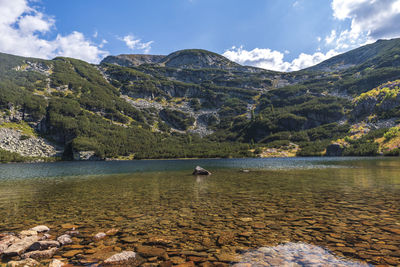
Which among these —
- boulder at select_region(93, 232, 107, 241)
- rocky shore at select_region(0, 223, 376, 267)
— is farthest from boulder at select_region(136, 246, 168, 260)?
boulder at select_region(93, 232, 107, 241)

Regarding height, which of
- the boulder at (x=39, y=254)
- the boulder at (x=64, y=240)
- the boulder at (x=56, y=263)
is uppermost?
the boulder at (x=56, y=263)

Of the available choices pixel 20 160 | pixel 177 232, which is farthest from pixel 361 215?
pixel 20 160

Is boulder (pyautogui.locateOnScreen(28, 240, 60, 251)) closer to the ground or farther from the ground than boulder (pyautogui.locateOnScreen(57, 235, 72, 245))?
farther from the ground

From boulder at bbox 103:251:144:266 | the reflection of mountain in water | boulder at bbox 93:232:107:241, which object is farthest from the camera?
boulder at bbox 93:232:107:241

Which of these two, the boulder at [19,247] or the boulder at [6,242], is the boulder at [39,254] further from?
the boulder at [6,242]

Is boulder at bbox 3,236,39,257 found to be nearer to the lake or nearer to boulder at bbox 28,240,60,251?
boulder at bbox 28,240,60,251

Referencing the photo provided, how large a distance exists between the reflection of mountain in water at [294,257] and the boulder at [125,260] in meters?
4.53

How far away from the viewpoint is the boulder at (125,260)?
8.78 meters

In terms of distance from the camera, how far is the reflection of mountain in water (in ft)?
27.3

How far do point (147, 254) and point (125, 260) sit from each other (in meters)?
1.11

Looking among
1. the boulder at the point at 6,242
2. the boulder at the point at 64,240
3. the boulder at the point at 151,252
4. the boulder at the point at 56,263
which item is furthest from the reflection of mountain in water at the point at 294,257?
the boulder at the point at 6,242

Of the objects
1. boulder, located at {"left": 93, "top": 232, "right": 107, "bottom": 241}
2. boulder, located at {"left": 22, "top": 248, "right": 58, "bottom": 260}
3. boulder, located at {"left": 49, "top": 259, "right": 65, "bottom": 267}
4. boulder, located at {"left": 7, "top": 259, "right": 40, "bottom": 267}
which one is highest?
boulder, located at {"left": 49, "top": 259, "right": 65, "bottom": 267}

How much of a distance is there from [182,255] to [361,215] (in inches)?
540

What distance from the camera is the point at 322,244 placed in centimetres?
1038
